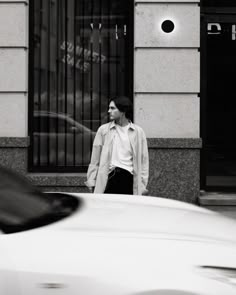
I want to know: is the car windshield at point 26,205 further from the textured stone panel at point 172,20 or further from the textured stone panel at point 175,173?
the textured stone panel at point 172,20

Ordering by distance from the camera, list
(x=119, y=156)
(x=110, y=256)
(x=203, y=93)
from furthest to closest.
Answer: (x=203, y=93)
(x=119, y=156)
(x=110, y=256)

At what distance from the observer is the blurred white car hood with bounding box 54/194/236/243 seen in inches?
143

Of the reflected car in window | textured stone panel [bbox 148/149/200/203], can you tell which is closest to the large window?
the reflected car in window

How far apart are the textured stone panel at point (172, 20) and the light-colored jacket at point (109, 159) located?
3615mm

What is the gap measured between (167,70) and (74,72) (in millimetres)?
1619

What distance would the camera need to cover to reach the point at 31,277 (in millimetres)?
3229

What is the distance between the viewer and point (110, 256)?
3.32 meters

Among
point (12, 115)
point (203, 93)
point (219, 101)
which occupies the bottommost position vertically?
point (12, 115)

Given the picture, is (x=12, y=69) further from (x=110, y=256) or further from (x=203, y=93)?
(x=110, y=256)

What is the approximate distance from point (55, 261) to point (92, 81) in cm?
799

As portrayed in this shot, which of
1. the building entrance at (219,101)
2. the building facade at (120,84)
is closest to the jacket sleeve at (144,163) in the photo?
the building facade at (120,84)

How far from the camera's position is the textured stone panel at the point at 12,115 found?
1057cm

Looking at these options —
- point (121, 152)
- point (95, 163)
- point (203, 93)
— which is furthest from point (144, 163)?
point (203, 93)

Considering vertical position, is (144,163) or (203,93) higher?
(203,93)
